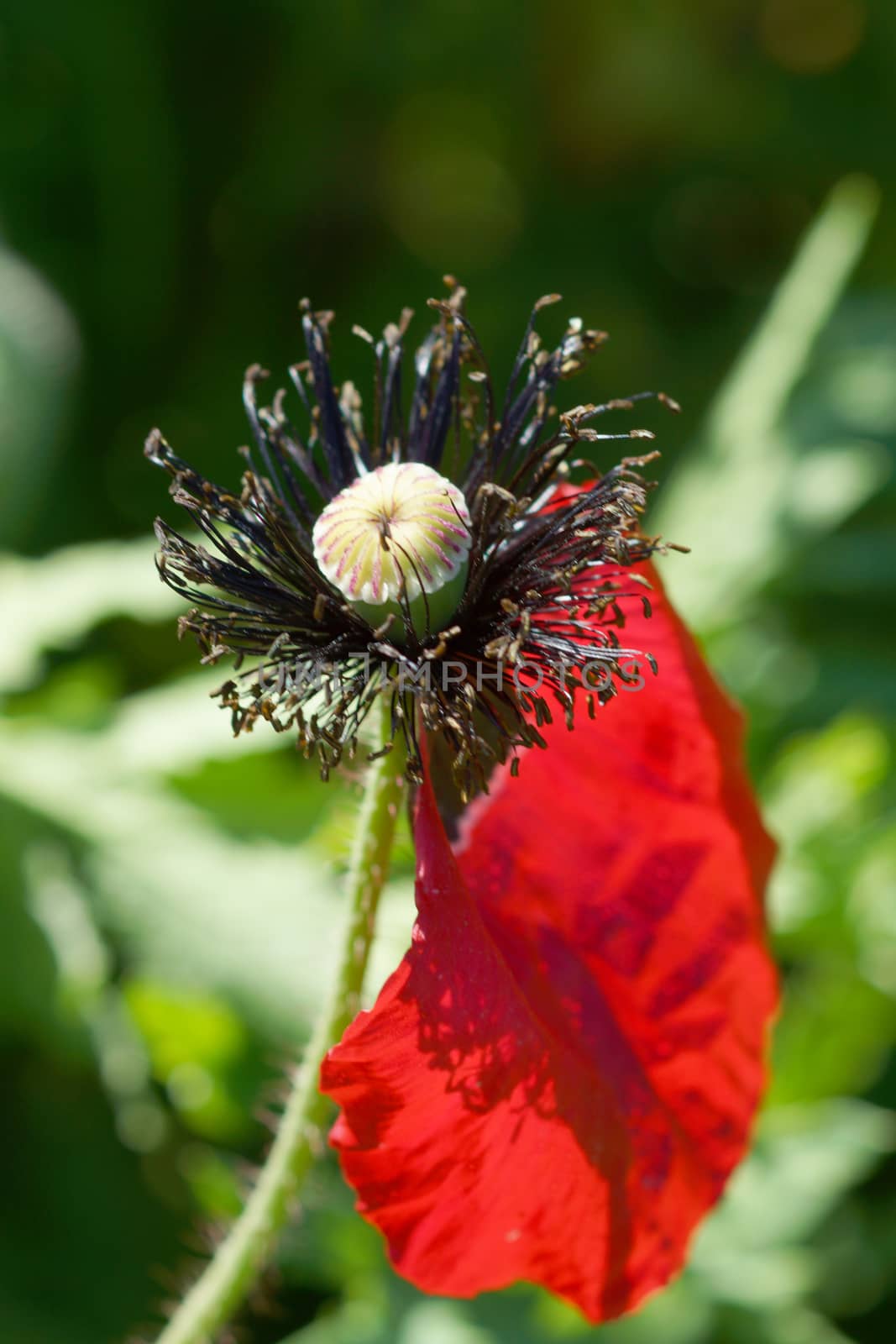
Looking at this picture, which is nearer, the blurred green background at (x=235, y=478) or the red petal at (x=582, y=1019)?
the red petal at (x=582, y=1019)

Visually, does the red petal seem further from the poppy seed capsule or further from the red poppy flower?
the poppy seed capsule

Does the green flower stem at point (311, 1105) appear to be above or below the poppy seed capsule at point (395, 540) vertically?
below

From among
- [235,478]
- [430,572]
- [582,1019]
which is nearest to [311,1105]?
[582,1019]

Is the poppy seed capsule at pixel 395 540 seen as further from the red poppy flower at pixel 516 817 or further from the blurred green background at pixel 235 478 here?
the blurred green background at pixel 235 478

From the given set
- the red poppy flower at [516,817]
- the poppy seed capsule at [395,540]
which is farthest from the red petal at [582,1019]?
the poppy seed capsule at [395,540]

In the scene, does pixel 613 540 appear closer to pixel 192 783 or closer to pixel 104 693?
pixel 192 783

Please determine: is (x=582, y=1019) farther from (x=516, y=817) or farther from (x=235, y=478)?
(x=235, y=478)
